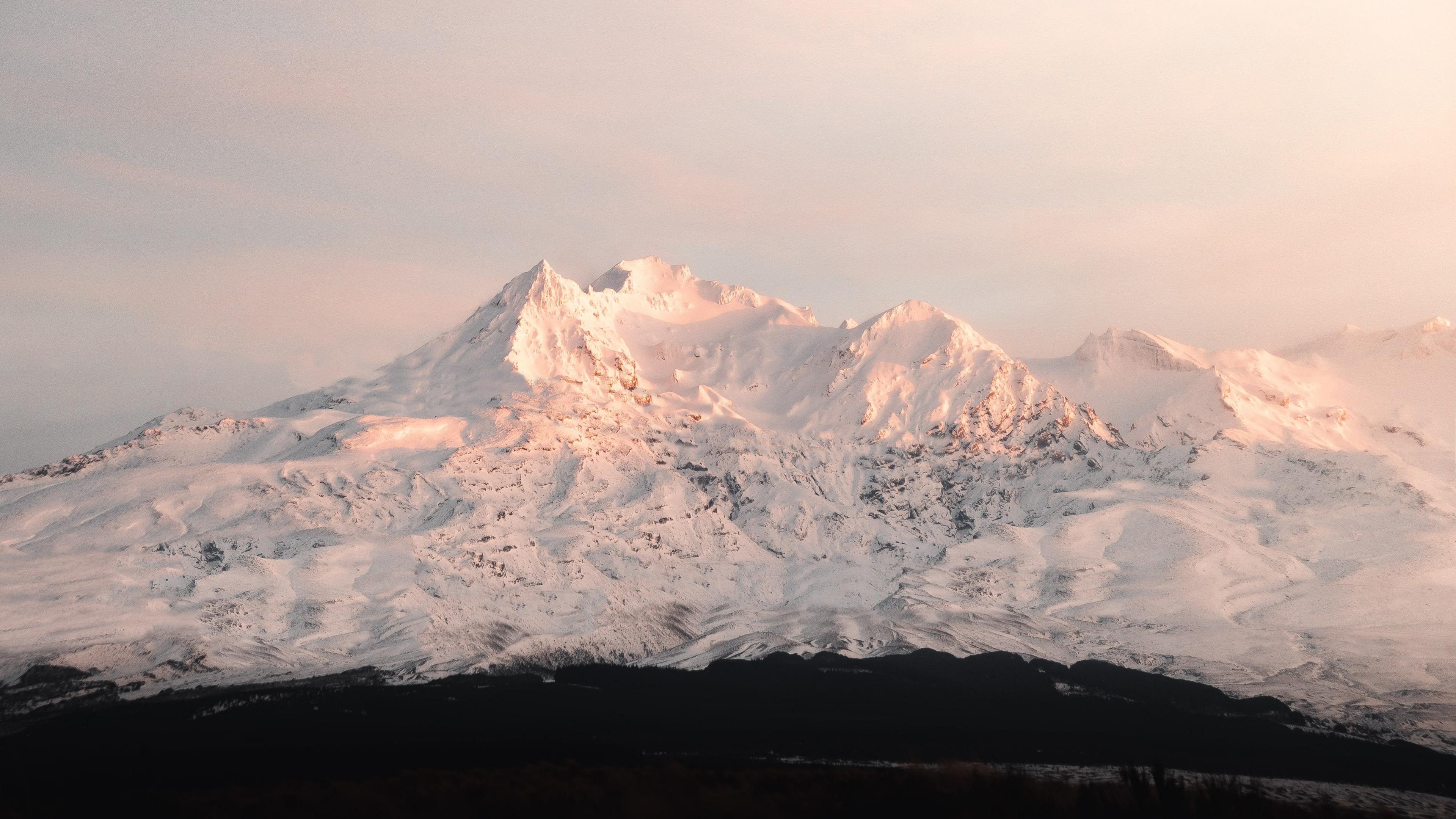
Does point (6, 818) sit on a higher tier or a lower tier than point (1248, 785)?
higher

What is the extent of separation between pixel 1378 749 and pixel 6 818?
179779mm

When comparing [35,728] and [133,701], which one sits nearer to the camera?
[35,728]

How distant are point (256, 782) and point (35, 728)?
274ft

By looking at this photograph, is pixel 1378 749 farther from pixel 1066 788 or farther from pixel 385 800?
pixel 385 800

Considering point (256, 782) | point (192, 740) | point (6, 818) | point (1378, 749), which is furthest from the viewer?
point (1378, 749)

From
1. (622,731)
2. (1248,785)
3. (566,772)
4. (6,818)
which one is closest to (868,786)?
(566,772)

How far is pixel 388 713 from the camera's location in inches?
7466

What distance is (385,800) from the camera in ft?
316

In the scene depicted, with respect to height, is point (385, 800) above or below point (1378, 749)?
above

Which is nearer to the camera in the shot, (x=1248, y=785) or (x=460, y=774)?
(x=460, y=774)

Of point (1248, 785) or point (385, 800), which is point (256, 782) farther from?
point (1248, 785)

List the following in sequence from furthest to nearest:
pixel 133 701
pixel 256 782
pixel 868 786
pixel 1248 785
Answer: pixel 133 701 → pixel 1248 785 → pixel 256 782 → pixel 868 786

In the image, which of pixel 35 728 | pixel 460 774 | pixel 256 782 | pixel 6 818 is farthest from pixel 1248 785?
pixel 35 728

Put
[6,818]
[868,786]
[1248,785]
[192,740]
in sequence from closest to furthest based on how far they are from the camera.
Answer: [6,818]
[868,786]
[1248,785]
[192,740]
